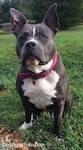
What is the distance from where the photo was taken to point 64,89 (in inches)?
149

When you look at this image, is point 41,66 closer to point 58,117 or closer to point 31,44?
point 31,44

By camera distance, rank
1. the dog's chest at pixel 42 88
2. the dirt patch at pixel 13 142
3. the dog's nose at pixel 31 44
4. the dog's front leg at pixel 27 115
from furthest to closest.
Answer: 1. the dog's front leg at pixel 27 115
2. the dog's chest at pixel 42 88
3. the dirt patch at pixel 13 142
4. the dog's nose at pixel 31 44

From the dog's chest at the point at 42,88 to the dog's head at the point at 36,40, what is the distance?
285mm

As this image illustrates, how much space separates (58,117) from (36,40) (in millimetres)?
938

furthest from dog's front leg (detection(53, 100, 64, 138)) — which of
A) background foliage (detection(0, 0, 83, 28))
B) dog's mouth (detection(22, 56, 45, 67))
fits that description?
background foliage (detection(0, 0, 83, 28))

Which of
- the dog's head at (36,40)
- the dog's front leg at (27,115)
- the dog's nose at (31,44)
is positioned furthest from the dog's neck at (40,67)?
the dog's front leg at (27,115)

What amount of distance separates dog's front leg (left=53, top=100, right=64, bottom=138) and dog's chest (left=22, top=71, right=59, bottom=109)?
9 cm

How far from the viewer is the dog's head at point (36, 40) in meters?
3.33

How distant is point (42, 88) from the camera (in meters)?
3.69

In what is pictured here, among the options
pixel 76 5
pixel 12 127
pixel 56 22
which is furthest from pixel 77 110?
pixel 76 5

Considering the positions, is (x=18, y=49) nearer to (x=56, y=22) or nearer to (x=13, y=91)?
(x=56, y=22)

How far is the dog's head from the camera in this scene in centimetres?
333

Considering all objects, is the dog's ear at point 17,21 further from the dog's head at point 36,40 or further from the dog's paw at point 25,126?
the dog's paw at point 25,126

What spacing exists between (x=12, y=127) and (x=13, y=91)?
1296 millimetres
